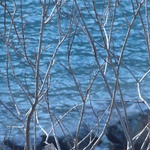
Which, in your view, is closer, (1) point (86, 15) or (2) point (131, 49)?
(2) point (131, 49)

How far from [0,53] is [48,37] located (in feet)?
3.49

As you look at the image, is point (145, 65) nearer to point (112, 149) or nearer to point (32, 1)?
point (112, 149)

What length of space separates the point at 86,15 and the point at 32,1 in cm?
151

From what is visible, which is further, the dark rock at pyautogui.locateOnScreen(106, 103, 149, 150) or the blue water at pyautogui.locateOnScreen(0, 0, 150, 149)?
the blue water at pyautogui.locateOnScreen(0, 0, 150, 149)

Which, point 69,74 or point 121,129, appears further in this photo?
point 69,74

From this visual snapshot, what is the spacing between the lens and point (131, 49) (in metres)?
9.72

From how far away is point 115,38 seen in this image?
1016cm

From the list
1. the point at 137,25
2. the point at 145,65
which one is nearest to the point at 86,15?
the point at 137,25

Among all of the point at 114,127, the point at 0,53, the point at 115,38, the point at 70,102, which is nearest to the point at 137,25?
the point at 115,38

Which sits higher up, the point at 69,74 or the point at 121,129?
the point at 121,129

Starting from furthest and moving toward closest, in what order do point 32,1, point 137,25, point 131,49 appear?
1. point 32,1
2. point 137,25
3. point 131,49

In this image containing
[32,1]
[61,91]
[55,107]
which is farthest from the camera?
[32,1]

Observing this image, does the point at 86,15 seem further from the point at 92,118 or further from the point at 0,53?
the point at 92,118

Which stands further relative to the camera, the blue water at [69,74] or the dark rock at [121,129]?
the blue water at [69,74]
